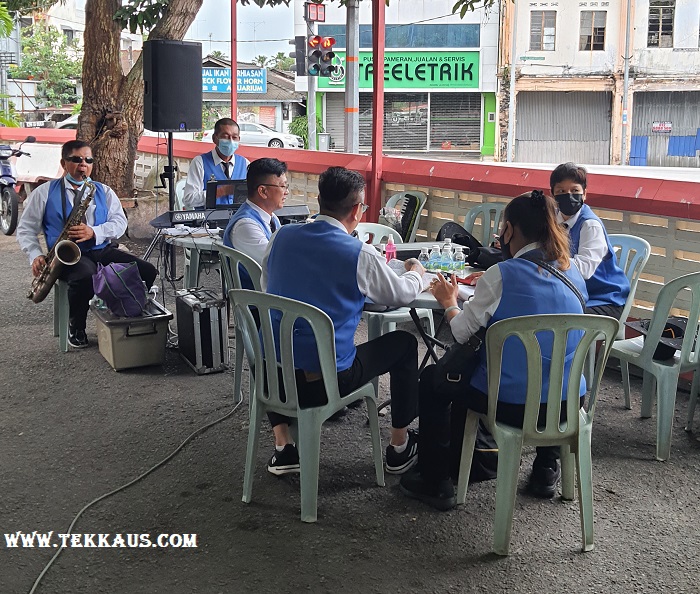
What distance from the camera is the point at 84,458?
4.02 meters

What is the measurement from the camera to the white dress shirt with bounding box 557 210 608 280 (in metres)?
4.23

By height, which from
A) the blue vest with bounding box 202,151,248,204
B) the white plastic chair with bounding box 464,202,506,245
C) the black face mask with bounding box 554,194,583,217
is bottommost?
the white plastic chair with bounding box 464,202,506,245

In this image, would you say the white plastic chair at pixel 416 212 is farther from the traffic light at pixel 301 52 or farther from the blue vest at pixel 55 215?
the traffic light at pixel 301 52

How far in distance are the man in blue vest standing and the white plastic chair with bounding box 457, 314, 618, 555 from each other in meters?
4.12

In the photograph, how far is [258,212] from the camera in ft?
14.8

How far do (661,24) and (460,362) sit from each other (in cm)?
2771

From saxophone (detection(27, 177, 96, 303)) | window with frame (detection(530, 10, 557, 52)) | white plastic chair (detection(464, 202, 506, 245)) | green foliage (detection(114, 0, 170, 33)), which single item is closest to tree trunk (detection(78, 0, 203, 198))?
green foliage (detection(114, 0, 170, 33))

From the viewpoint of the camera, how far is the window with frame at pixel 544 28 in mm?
28000

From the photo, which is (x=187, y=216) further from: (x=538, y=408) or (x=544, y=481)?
(x=538, y=408)

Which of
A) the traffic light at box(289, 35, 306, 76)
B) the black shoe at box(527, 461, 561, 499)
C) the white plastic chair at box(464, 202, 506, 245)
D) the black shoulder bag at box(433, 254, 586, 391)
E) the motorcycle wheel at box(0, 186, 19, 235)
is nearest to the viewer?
the black shoulder bag at box(433, 254, 586, 391)

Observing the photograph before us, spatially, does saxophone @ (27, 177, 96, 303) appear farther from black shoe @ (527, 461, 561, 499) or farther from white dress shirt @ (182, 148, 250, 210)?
black shoe @ (527, 461, 561, 499)

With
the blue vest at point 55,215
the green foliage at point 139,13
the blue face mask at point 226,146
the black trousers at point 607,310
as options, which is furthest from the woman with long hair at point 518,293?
the green foliage at point 139,13

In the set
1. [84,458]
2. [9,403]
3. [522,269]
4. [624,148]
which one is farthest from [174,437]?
[624,148]

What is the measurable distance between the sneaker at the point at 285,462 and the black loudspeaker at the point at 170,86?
5166 millimetres
